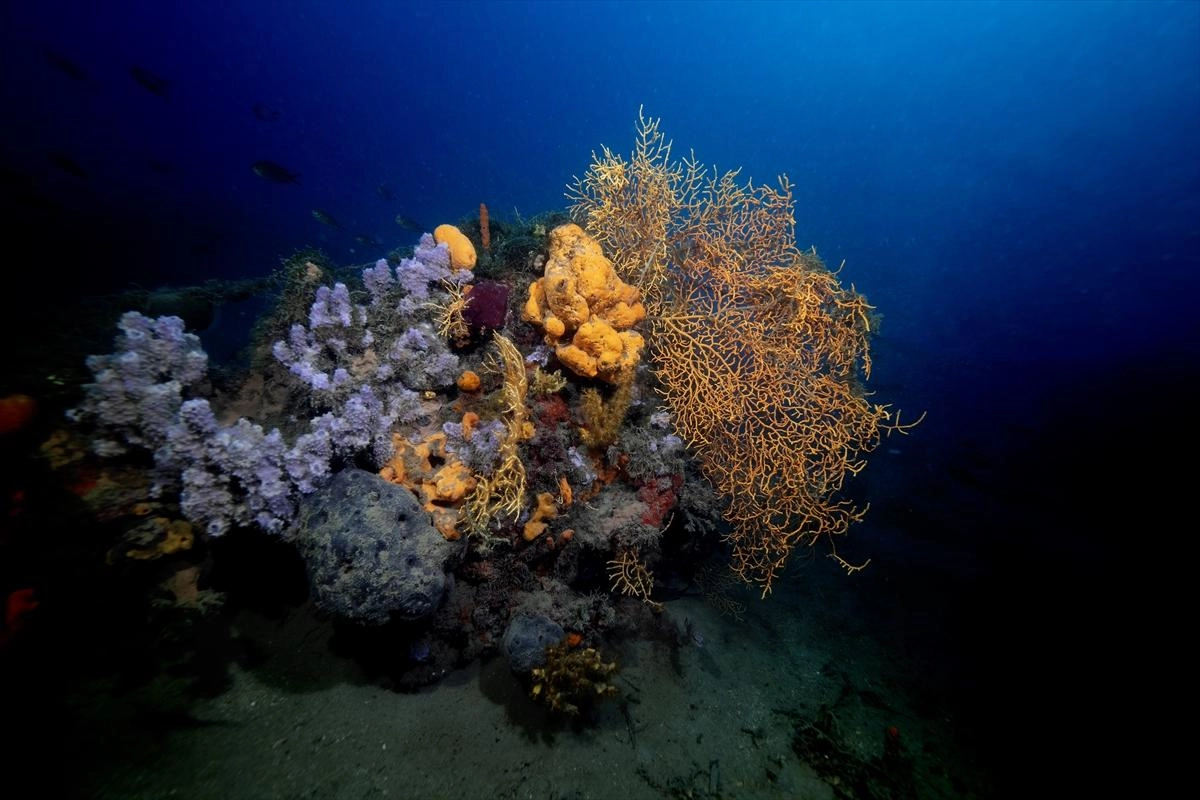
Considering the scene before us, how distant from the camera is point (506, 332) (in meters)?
5.12

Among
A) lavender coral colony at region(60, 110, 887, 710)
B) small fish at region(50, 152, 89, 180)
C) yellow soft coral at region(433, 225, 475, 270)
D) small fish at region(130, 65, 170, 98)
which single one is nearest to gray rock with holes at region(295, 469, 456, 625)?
lavender coral colony at region(60, 110, 887, 710)

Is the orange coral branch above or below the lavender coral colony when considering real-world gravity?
above

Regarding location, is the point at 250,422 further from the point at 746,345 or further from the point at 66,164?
the point at 66,164

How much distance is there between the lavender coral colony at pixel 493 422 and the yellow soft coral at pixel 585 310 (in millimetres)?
25

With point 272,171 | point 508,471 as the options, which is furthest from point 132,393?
point 272,171

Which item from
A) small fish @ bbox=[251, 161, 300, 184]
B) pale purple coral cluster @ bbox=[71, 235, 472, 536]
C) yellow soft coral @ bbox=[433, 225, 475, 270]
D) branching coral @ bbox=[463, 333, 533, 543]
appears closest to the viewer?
pale purple coral cluster @ bbox=[71, 235, 472, 536]

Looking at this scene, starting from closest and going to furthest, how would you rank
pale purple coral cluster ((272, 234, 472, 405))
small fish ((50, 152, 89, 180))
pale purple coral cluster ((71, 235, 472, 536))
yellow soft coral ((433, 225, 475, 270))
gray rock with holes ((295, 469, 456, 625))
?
gray rock with holes ((295, 469, 456, 625)), pale purple coral cluster ((71, 235, 472, 536)), pale purple coral cluster ((272, 234, 472, 405)), yellow soft coral ((433, 225, 475, 270)), small fish ((50, 152, 89, 180))

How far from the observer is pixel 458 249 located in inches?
205

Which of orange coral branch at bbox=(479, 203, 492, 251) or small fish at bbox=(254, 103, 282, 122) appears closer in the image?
orange coral branch at bbox=(479, 203, 492, 251)

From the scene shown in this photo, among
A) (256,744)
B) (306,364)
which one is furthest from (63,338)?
(256,744)

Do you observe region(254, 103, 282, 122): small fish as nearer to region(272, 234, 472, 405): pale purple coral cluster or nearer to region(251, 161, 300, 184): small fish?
region(251, 161, 300, 184): small fish

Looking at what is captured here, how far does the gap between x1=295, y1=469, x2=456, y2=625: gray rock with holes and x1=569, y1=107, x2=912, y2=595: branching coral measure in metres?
3.09

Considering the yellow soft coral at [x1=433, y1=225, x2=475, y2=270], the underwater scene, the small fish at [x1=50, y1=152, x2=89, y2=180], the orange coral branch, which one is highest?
the small fish at [x1=50, y1=152, x2=89, y2=180]

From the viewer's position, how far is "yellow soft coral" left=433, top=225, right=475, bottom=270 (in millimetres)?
5184
